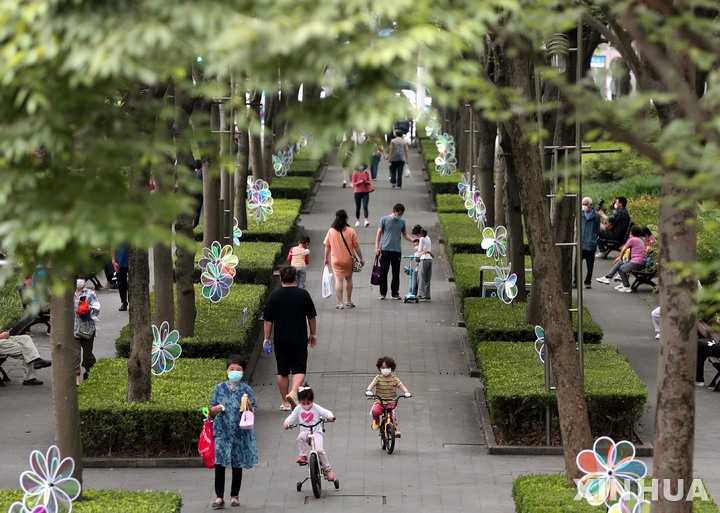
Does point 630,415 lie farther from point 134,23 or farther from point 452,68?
point 134,23

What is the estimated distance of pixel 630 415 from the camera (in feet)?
43.7

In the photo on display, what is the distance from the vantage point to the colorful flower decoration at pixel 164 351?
14.1m

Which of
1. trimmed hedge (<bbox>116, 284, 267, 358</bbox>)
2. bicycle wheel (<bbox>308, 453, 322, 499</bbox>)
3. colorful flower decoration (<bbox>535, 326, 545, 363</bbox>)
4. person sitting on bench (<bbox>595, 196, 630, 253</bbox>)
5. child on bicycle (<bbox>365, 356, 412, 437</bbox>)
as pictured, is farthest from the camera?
person sitting on bench (<bbox>595, 196, 630, 253</bbox>)

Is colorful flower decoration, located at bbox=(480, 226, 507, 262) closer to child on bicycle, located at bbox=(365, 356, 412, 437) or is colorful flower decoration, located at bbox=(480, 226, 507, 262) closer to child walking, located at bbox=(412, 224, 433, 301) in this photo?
child walking, located at bbox=(412, 224, 433, 301)

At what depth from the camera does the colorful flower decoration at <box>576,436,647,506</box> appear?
31.9ft

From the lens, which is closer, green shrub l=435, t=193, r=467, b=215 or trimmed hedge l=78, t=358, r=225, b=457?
trimmed hedge l=78, t=358, r=225, b=457

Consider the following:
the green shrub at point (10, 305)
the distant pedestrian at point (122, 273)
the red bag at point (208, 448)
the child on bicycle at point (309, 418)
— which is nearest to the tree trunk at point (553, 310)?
the child on bicycle at point (309, 418)

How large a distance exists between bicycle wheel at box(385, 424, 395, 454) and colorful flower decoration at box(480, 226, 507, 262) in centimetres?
752

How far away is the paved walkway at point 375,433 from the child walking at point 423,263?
0.27 metres

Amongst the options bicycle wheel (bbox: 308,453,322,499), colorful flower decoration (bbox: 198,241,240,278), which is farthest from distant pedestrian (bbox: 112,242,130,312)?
bicycle wheel (bbox: 308,453,322,499)

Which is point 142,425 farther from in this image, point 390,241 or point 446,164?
point 446,164

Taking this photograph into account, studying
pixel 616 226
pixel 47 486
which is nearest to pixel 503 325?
pixel 47 486

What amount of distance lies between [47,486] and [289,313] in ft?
16.1

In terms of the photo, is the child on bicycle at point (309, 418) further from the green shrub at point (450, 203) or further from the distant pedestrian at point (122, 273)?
the green shrub at point (450, 203)
